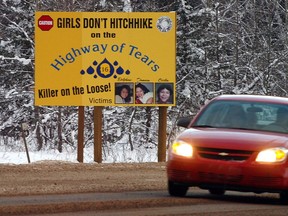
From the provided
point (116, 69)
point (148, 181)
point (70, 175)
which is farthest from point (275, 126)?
point (116, 69)

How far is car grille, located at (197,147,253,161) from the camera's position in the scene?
503 inches

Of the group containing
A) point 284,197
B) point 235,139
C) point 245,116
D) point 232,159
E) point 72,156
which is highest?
point 245,116

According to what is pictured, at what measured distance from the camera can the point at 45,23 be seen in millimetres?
24859

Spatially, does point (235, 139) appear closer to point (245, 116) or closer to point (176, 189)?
point (176, 189)

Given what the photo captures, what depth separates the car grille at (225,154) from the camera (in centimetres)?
1277

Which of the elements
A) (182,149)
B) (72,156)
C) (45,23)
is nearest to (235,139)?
(182,149)

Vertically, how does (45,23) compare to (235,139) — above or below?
above

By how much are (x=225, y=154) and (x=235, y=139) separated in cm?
29

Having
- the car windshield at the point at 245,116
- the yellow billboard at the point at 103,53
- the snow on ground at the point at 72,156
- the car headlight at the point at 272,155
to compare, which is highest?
the yellow billboard at the point at 103,53

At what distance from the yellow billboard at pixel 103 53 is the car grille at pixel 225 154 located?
12.1 m

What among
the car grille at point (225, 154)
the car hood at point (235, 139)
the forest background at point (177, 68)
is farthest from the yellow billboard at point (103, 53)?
the forest background at point (177, 68)

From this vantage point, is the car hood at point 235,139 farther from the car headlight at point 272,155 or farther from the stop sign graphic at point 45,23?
the stop sign graphic at point 45,23

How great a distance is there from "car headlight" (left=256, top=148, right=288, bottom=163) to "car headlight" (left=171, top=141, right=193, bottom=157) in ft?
2.84

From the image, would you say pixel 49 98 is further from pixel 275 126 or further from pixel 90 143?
pixel 90 143
